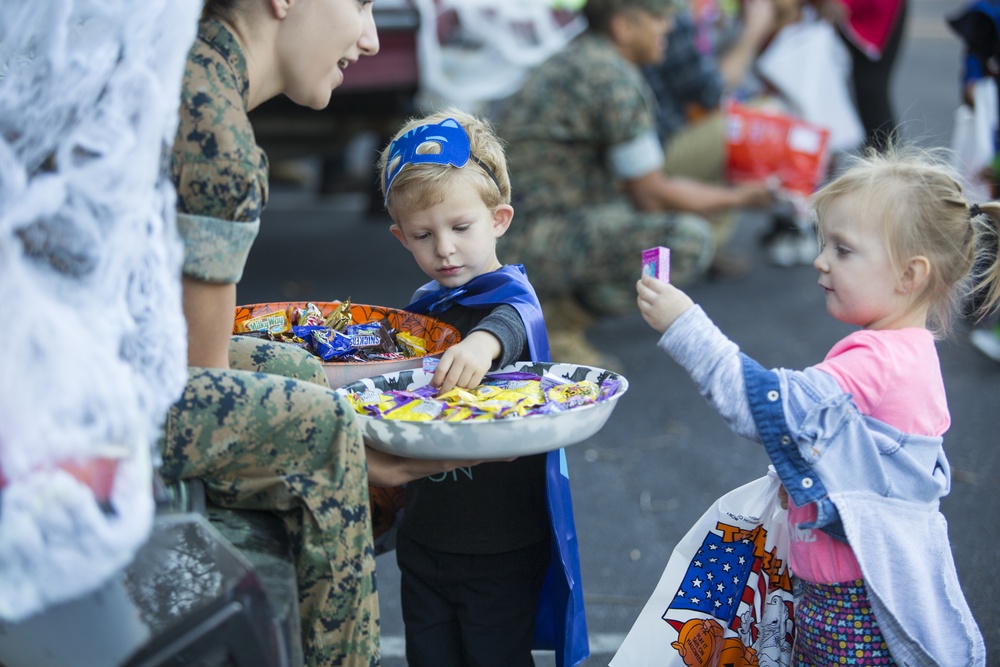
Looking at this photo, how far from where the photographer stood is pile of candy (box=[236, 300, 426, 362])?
6.76ft

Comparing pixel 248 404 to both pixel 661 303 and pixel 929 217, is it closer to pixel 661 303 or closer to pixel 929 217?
pixel 661 303

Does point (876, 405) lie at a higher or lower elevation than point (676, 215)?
lower

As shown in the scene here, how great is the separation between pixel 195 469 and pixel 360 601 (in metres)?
0.34

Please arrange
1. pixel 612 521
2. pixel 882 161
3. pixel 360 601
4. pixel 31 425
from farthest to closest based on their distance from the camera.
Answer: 1. pixel 612 521
2. pixel 882 161
3. pixel 360 601
4. pixel 31 425

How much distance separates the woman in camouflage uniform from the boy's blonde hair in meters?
0.41

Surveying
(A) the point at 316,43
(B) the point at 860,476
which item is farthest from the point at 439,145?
(B) the point at 860,476

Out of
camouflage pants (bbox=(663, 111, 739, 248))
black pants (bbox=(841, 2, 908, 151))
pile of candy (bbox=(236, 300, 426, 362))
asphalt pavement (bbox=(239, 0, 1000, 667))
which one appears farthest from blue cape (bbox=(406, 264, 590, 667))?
black pants (bbox=(841, 2, 908, 151))

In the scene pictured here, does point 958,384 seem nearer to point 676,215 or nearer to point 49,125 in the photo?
point 676,215

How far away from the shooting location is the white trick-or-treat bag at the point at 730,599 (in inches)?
80.3

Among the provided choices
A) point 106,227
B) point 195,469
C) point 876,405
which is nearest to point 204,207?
point 106,227

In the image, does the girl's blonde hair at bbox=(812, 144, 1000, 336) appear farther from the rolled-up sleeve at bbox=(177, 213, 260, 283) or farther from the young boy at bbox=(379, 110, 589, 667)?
the rolled-up sleeve at bbox=(177, 213, 260, 283)

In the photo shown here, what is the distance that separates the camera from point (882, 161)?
195cm

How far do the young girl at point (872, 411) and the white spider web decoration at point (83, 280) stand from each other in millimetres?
932

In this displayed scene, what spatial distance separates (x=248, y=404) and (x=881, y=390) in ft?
3.65
